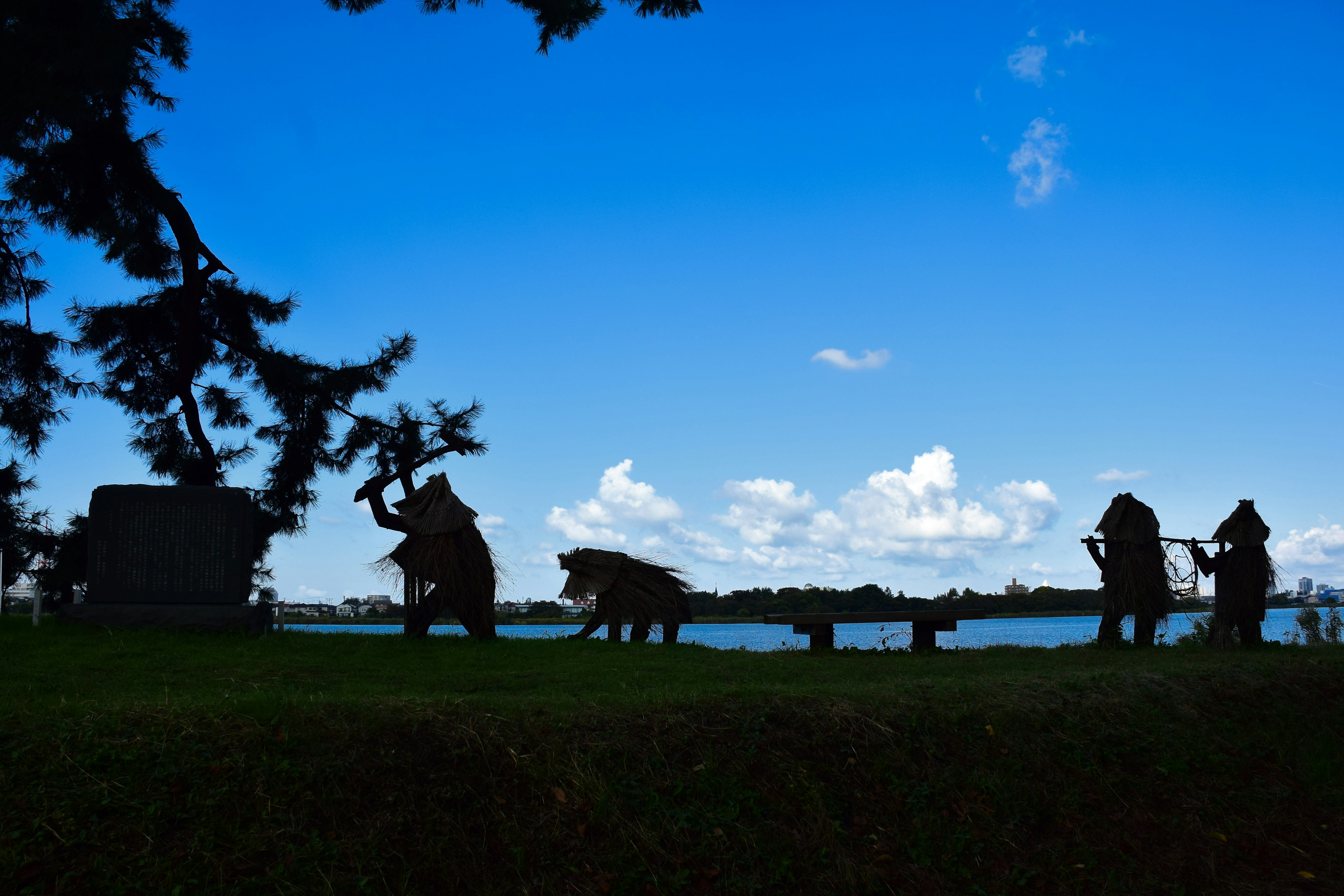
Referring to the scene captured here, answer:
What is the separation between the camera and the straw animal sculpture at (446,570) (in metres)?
13.0

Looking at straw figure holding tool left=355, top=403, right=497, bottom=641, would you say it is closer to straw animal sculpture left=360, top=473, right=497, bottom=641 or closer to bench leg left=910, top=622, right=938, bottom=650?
straw animal sculpture left=360, top=473, right=497, bottom=641

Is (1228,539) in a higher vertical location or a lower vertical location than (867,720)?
higher

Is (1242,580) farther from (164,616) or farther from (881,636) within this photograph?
(164,616)

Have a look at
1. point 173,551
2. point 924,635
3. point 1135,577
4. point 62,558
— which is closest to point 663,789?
point 924,635

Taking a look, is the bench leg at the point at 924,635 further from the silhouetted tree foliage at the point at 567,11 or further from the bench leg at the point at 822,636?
the silhouetted tree foliage at the point at 567,11

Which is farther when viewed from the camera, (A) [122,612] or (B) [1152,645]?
(B) [1152,645]

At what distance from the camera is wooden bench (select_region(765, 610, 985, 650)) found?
535 inches

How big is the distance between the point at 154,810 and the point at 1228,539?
14054 millimetres

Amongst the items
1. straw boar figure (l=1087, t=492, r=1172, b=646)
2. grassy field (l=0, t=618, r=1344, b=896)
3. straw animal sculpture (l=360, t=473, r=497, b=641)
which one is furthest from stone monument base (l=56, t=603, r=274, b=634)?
straw boar figure (l=1087, t=492, r=1172, b=646)

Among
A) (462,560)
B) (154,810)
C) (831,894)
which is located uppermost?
(462,560)

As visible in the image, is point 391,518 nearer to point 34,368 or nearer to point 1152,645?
point 34,368

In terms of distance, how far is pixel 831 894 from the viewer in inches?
214

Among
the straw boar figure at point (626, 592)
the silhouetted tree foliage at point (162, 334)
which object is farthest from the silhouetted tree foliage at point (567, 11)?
the straw boar figure at point (626, 592)

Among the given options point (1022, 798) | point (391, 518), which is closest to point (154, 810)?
point (1022, 798)
